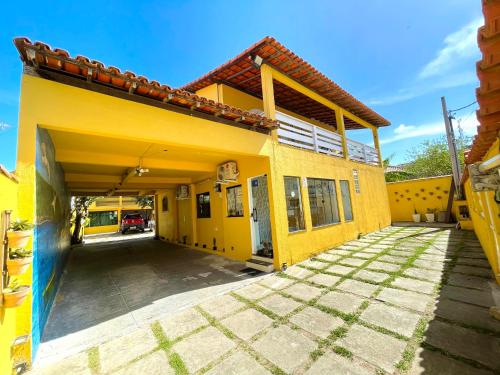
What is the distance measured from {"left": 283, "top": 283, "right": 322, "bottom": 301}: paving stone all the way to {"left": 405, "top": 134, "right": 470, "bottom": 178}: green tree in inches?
927

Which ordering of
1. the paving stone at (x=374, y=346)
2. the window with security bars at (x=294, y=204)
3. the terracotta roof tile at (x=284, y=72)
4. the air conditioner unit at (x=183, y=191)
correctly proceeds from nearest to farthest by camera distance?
the paving stone at (x=374, y=346), the terracotta roof tile at (x=284, y=72), the window with security bars at (x=294, y=204), the air conditioner unit at (x=183, y=191)

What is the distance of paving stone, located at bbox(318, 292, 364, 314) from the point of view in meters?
3.50

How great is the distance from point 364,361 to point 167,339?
99.8 inches

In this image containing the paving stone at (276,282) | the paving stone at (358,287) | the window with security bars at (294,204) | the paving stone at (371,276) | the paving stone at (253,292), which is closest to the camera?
the paving stone at (358,287)

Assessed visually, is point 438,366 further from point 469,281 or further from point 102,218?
point 102,218

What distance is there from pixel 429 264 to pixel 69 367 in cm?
720

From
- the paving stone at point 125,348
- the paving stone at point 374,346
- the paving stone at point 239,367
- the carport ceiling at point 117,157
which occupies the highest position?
the carport ceiling at point 117,157

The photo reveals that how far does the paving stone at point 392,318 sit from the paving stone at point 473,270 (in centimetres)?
266

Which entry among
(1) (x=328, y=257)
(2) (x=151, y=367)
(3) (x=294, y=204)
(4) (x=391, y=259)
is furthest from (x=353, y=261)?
(2) (x=151, y=367)

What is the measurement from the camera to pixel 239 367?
237cm

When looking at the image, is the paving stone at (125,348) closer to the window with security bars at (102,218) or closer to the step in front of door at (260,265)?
the step in front of door at (260,265)

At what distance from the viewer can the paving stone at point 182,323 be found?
10.2 ft

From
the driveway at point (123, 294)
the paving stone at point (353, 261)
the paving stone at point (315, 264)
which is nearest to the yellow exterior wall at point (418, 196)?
the paving stone at point (353, 261)

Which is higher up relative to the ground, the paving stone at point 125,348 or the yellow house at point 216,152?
the yellow house at point 216,152
